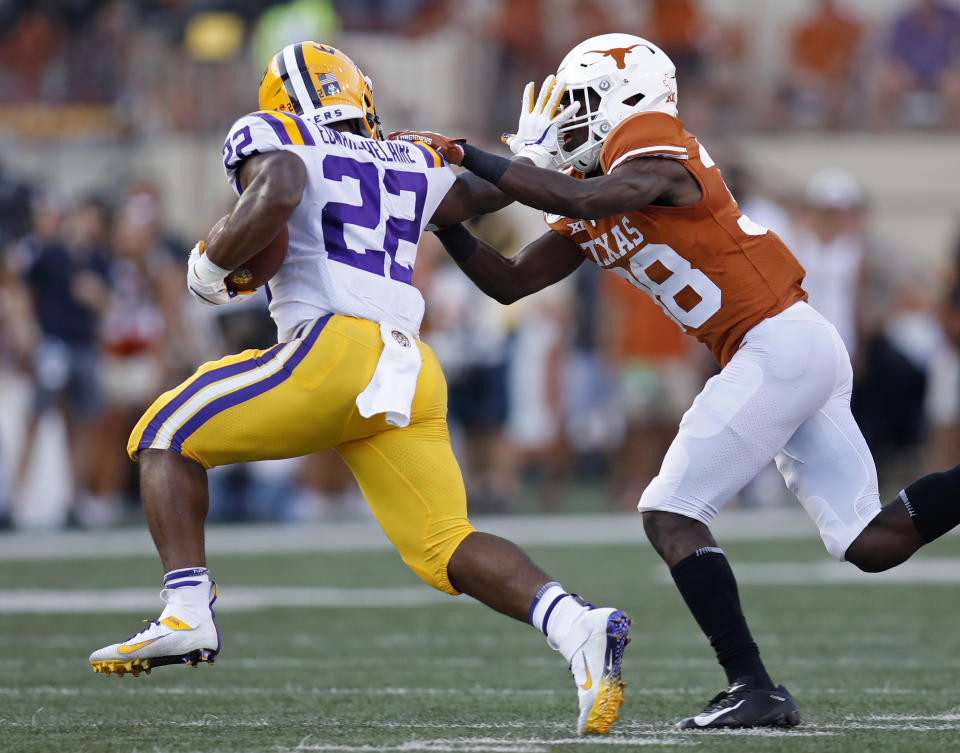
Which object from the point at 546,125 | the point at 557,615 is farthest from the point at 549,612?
the point at 546,125

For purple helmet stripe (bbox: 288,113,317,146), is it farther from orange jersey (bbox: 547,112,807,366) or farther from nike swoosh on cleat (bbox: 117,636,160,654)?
nike swoosh on cleat (bbox: 117,636,160,654)

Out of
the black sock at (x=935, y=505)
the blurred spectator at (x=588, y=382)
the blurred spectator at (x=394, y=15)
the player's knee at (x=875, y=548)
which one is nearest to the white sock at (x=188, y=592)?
the player's knee at (x=875, y=548)

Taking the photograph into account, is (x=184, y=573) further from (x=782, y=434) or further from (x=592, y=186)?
(x=782, y=434)

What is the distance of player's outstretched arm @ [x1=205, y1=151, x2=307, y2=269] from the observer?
3770 mm

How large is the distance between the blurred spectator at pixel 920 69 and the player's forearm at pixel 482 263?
12250 mm

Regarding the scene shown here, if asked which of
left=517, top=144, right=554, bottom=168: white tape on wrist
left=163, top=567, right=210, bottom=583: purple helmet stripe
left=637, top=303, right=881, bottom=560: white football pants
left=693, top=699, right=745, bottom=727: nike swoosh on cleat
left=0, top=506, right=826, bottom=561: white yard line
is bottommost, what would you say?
left=693, top=699, right=745, bottom=727: nike swoosh on cleat

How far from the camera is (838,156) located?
1603 cm

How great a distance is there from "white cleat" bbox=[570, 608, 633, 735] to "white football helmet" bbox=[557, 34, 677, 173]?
1308 millimetres

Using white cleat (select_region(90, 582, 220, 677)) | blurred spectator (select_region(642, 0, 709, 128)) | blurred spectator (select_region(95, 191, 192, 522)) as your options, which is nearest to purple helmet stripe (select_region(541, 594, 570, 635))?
white cleat (select_region(90, 582, 220, 677))

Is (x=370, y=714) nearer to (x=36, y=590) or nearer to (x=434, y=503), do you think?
(x=434, y=503)

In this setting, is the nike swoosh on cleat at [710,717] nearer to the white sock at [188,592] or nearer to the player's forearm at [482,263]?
the white sock at [188,592]

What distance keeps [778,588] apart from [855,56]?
989 cm

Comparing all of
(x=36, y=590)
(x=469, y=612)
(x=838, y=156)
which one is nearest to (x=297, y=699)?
(x=469, y=612)

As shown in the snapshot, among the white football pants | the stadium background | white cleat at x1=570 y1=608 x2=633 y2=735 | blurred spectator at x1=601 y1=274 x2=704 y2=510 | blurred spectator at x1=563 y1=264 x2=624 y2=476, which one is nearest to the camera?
white cleat at x1=570 y1=608 x2=633 y2=735
